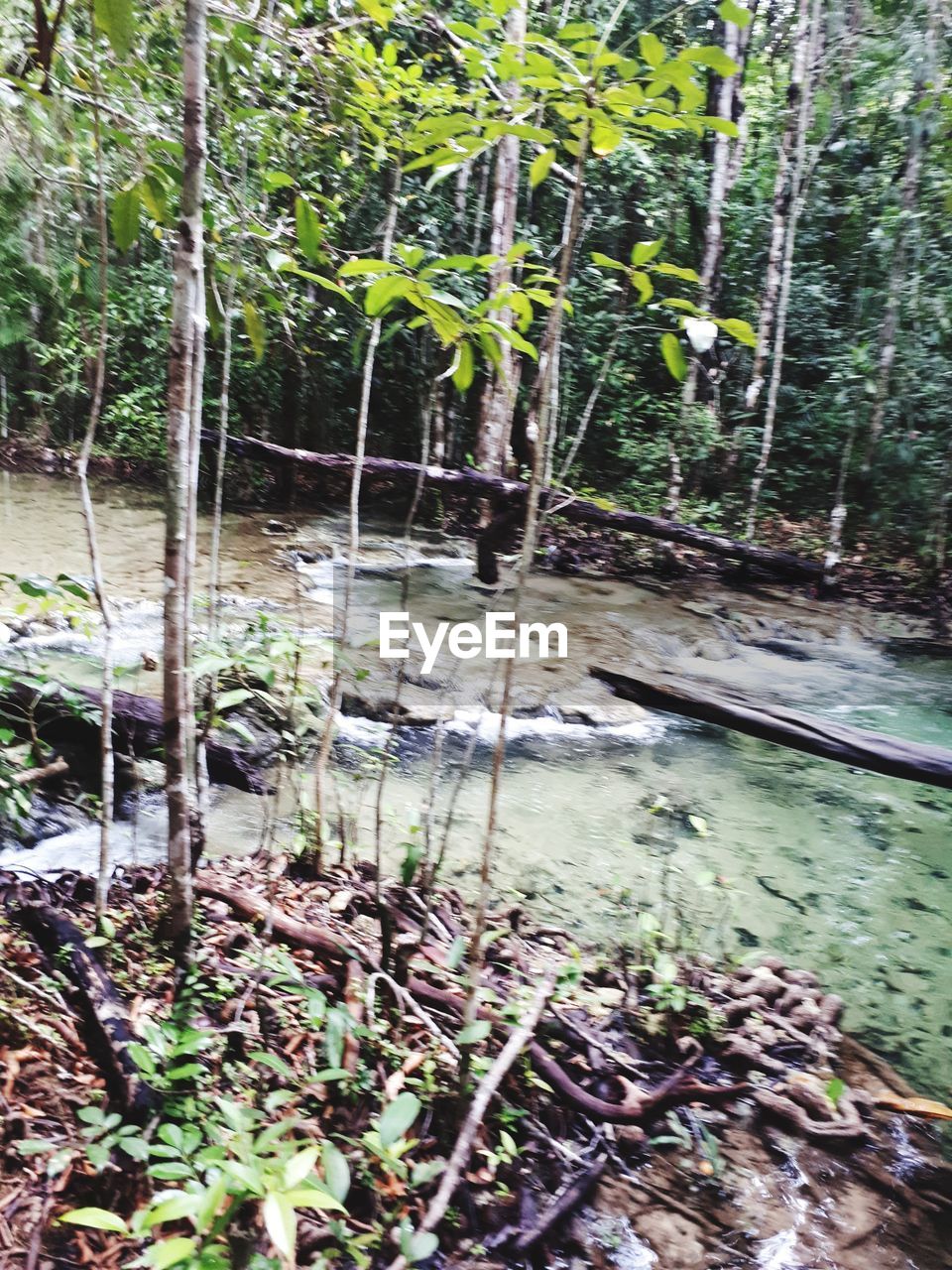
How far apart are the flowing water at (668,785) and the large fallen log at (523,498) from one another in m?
0.49

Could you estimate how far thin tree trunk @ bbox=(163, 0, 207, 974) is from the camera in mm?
1938

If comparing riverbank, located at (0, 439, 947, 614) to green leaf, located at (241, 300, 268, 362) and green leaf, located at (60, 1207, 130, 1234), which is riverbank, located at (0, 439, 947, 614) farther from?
green leaf, located at (60, 1207, 130, 1234)

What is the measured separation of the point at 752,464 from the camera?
13594 mm

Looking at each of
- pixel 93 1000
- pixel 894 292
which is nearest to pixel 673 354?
pixel 93 1000

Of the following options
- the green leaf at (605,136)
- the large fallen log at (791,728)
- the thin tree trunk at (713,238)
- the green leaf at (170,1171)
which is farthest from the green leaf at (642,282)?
the thin tree trunk at (713,238)

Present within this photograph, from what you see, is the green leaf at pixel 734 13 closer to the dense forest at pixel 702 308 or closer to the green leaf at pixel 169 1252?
the green leaf at pixel 169 1252

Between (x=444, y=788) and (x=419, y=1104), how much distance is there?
3.30m

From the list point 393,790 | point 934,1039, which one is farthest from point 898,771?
point 393,790

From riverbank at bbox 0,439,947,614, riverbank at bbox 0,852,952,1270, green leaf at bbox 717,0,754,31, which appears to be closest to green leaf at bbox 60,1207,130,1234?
riverbank at bbox 0,852,952,1270

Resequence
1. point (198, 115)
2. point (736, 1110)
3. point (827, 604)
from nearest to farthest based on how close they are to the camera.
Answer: point (198, 115), point (736, 1110), point (827, 604)

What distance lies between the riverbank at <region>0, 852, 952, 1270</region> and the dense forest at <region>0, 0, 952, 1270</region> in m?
0.01

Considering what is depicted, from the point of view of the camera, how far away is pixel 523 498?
29.4 ft

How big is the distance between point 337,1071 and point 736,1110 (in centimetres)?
147

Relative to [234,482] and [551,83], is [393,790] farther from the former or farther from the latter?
[234,482]
